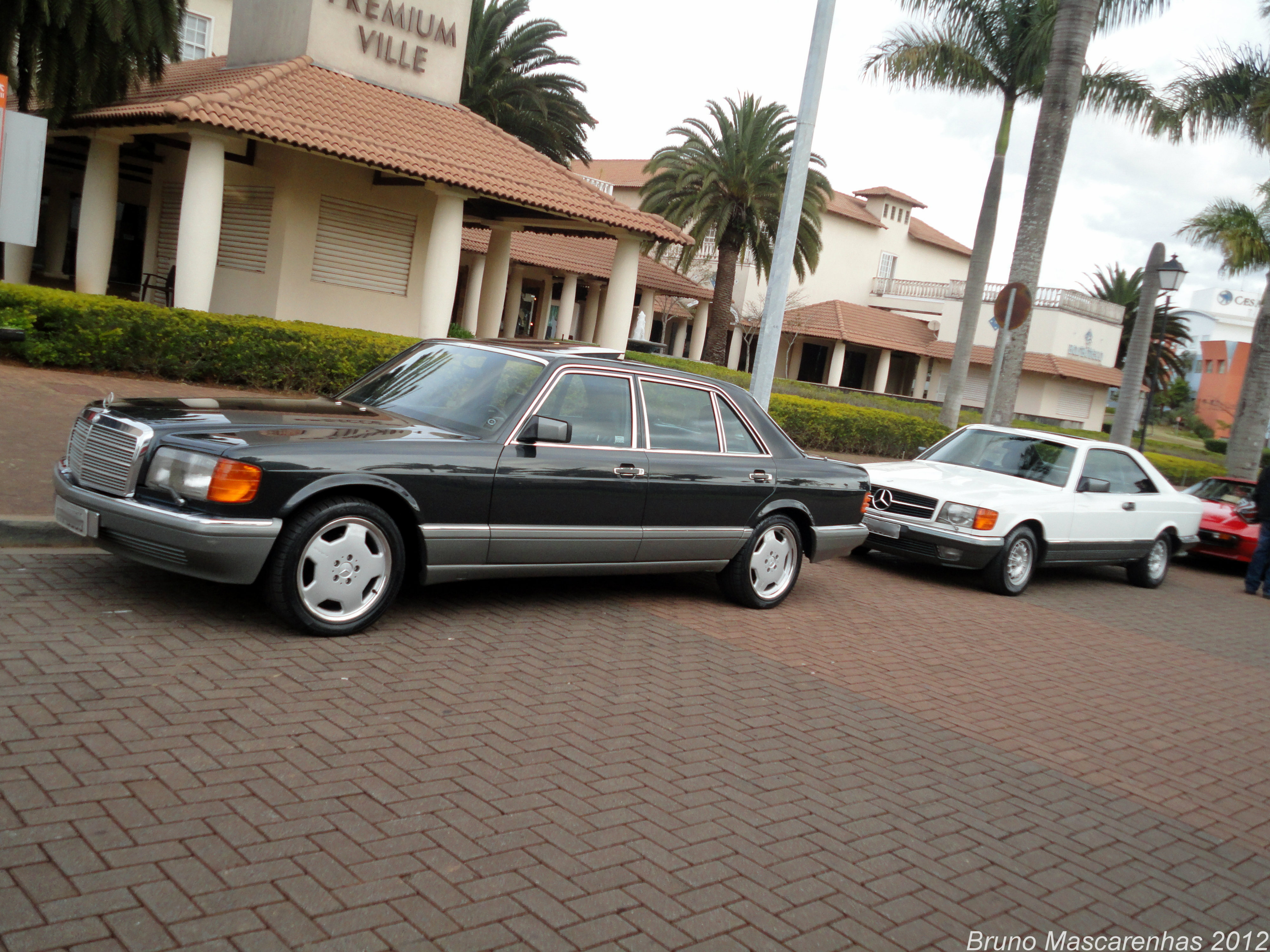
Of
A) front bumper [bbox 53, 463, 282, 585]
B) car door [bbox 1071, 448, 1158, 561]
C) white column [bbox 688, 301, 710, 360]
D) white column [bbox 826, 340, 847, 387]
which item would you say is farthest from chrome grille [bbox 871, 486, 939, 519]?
white column [bbox 688, 301, 710, 360]

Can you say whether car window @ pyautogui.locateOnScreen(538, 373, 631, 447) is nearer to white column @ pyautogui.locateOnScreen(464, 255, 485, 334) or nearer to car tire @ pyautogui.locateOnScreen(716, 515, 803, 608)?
car tire @ pyautogui.locateOnScreen(716, 515, 803, 608)

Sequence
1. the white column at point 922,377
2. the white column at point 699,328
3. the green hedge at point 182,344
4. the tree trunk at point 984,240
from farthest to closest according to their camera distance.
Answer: the white column at point 922,377, the white column at point 699,328, the tree trunk at point 984,240, the green hedge at point 182,344

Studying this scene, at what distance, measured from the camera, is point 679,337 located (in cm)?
5247

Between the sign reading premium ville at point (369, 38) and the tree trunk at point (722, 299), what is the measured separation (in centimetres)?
1575

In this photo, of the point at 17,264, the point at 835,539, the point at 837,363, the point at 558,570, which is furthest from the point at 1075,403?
the point at 558,570

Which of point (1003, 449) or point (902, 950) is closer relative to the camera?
point (902, 950)

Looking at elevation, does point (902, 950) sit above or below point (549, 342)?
below

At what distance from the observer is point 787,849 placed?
3822mm

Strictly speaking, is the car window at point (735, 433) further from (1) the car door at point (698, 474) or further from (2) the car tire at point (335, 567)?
(2) the car tire at point (335, 567)

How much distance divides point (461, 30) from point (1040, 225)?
35.1 feet

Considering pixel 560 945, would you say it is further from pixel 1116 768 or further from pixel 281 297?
pixel 281 297

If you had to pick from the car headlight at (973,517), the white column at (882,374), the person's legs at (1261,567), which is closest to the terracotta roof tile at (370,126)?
the car headlight at (973,517)

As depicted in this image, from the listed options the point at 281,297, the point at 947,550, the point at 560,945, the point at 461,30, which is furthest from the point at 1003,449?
the point at 461,30

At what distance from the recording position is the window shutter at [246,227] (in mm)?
17141
